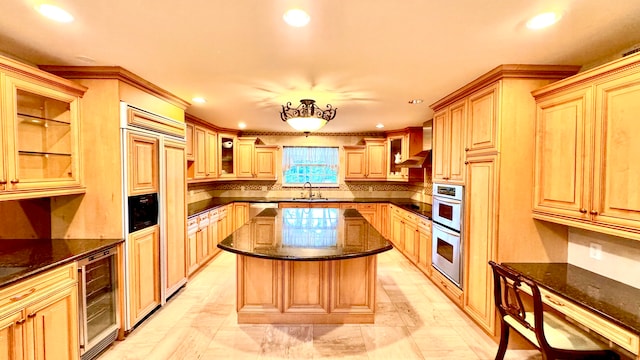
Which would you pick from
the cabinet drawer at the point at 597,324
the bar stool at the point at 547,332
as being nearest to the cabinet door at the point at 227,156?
the bar stool at the point at 547,332

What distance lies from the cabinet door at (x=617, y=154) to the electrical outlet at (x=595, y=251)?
0.52 m

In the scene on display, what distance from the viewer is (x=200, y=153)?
471cm

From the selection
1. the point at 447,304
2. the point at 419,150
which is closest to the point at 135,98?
the point at 447,304

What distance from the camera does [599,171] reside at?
1.81 m

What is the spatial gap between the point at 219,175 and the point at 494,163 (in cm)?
469

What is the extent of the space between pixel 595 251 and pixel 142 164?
→ 402 centimetres

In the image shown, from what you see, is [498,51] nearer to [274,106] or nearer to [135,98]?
[274,106]

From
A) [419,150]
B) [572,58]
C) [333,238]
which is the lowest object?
[333,238]

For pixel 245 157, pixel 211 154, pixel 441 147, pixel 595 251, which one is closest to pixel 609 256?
pixel 595 251

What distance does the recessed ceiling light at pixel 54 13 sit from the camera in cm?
154

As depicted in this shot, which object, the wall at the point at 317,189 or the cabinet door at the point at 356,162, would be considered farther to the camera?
the wall at the point at 317,189

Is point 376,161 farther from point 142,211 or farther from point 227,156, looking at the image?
point 142,211

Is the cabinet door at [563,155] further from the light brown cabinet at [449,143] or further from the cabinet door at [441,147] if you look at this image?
the cabinet door at [441,147]

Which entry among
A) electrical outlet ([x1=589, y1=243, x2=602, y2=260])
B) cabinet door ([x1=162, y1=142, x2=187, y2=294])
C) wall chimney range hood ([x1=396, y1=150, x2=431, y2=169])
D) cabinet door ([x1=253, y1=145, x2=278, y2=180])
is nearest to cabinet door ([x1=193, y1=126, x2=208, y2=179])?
cabinet door ([x1=162, y1=142, x2=187, y2=294])
